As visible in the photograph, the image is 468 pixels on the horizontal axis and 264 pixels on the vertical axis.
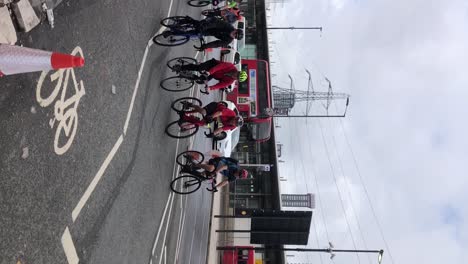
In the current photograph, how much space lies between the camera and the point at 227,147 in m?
15.4

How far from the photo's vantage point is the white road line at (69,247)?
5702 mm

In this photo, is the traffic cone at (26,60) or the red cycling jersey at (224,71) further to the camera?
the red cycling jersey at (224,71)

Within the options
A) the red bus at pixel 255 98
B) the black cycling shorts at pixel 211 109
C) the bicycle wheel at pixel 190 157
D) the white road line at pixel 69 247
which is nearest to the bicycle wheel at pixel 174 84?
the black cycling shorts at pixel 211 109

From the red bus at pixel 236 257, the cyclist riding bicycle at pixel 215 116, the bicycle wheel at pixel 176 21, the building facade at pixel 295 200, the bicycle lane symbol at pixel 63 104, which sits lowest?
the bicycle lane symbol at pixel 63 104

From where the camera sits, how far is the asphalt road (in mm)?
4883

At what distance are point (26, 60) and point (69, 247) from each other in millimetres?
2722

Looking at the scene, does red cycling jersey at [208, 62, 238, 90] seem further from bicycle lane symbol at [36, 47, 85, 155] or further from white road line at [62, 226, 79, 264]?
white road line at [62, 226, 79, 264]

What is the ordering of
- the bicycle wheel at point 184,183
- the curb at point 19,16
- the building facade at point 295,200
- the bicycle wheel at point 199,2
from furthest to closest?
the building facade at point 295,200 → the bicycle wheel at point 199,2 → the bicycle wheel at point 184,183 → the curb at point 19,16

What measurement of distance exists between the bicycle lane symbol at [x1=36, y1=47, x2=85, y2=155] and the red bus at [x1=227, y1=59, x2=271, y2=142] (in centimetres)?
1751

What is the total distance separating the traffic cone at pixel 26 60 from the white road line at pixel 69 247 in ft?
7.82

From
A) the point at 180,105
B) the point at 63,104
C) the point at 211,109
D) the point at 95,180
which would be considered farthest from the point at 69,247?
the point at 180,105

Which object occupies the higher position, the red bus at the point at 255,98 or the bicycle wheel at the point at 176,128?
the red bus at the point at 255,98

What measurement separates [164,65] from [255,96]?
516 inches

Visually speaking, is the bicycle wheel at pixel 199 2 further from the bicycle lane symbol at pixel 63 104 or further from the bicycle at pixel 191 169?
the bicycle lane symbol at pixel 63 104
